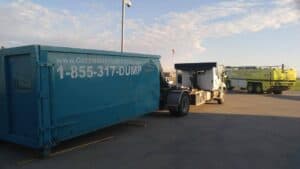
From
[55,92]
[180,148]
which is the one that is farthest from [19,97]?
[180,148]

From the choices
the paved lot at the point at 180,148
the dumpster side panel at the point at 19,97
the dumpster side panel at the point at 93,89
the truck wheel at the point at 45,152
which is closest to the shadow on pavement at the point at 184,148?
the paved lot at the point at 180,148

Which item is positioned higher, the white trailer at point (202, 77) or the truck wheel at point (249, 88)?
the white trailer at point (202, 77)

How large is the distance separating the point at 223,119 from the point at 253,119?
Answer: 4.15 feet

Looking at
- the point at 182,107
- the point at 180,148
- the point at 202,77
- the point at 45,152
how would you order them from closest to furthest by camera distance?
the point at 45,152 → the point at 180,148 → the point at 182,107 → the point at 202,77

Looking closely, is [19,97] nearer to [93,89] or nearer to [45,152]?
[45,152]

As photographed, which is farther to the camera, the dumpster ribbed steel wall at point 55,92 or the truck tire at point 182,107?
the truck tire at point 182,107

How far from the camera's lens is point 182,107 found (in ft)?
44.2

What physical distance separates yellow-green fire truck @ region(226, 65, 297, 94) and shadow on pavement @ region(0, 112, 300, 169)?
18.4 meters

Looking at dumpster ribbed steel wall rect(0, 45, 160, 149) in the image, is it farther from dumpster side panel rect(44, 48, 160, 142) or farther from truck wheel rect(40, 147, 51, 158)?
truck wheel rect(40, 147, 51, 158)

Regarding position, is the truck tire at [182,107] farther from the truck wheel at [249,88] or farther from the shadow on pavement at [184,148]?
the truck wheel at [249,88]

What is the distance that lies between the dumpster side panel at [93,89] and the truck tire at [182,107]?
2479 millimetres

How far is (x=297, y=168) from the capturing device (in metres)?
6.30

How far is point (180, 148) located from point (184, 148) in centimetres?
10

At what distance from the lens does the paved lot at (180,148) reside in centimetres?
662
